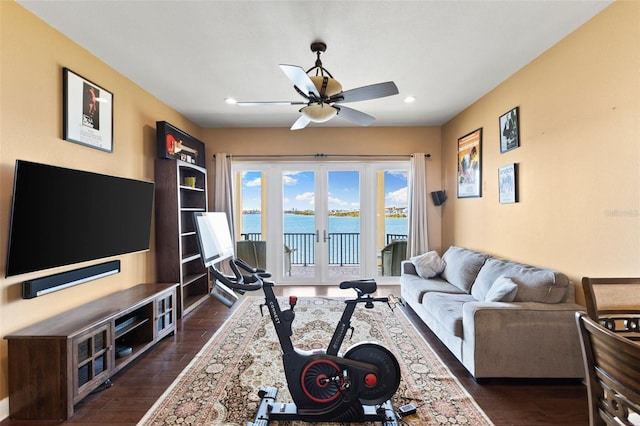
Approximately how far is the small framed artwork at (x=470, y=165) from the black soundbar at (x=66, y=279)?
14.4 feet

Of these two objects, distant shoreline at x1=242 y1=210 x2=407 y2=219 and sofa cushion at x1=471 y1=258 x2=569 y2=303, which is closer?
sofa cushion at x1=471 y1=258 x2=569 y2=303

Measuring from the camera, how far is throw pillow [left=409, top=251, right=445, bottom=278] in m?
4.08

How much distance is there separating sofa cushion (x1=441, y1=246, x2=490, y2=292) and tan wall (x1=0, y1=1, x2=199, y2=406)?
381 centimetres

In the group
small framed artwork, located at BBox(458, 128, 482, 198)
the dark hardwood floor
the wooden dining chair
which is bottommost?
the dark hardwood floor

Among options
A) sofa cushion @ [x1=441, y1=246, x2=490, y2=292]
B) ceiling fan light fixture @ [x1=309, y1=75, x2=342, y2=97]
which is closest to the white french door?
sofa cushion @ [x1=441, y1=246, x2=490, y2=292]

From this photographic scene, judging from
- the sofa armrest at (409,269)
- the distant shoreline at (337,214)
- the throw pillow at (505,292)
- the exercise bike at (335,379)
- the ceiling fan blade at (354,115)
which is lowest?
the exercise bike at (335,379)

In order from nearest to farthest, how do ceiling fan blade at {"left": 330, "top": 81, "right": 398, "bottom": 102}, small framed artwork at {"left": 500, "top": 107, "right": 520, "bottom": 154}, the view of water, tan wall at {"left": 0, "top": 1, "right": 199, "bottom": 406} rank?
tan wall at {"left": 0, "top": 1, "right": 199, "bottom": 406}, ceiling fan blade at {"left": 330, "top": 81, "right": 398, "bottom": 102}, small framed artwork at {"left": 500, "top": 107, "right": 520, "bottom": 154}, the view of water

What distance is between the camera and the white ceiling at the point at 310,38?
7.02 ft

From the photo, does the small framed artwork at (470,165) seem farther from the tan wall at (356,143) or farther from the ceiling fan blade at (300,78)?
the ceiling fan blade at (300,78)

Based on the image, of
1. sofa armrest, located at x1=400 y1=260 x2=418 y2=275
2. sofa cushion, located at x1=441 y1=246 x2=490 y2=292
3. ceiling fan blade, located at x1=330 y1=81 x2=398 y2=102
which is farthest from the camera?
sofa armrest, located at x1=400 y1=260 x2=418 y2=275

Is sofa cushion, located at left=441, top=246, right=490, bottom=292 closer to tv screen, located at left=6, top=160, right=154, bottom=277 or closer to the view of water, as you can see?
the view of water

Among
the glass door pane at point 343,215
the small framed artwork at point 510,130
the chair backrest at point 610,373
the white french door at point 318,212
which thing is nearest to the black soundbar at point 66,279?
the white french door at point 318,212

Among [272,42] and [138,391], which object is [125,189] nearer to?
[138,391]

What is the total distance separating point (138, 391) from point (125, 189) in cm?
180
